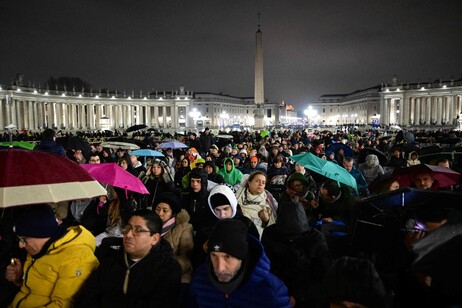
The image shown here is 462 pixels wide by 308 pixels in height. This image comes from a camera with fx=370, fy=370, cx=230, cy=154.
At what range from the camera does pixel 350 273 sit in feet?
8.28

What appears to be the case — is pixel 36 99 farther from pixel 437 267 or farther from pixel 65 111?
pixel 437 267

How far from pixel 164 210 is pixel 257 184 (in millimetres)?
1825

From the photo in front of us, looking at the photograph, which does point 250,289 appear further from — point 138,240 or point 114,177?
point 114,177

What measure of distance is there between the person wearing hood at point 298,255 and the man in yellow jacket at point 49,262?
189 cm

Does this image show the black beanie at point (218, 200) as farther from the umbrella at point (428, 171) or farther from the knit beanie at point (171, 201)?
the umbrella at point (428, 171)

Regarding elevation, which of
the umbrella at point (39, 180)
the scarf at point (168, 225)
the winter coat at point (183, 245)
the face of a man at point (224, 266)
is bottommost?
the winter coat at point (183, 245)

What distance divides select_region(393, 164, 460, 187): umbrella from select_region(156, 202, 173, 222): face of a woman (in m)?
4.38

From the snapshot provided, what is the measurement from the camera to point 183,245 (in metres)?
4.66

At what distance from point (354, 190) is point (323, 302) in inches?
194

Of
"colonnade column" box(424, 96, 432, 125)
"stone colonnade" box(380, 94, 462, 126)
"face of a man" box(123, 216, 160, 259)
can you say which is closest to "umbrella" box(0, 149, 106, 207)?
"face of a man" box(123, 216, 160, 259)

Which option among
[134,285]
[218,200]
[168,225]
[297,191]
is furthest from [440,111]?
[134,285]

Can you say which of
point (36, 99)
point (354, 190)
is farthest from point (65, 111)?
point (354, 190)

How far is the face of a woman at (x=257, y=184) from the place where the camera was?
610 cm

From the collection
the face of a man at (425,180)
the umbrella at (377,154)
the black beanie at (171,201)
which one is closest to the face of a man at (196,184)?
the black beanie at (171,201)
